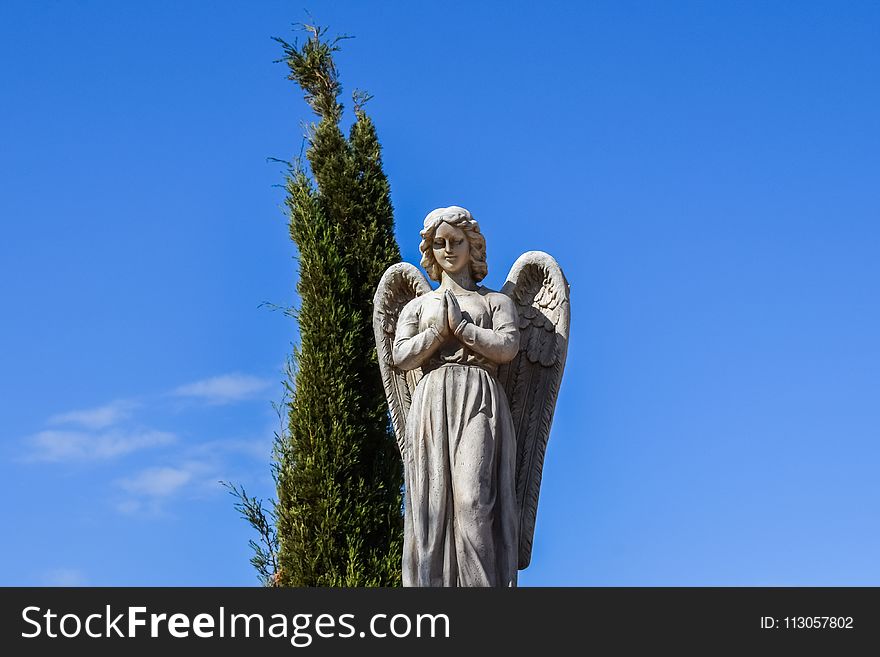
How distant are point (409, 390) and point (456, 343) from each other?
1.91ft

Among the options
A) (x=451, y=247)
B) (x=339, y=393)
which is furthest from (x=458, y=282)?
(x=339, y=393)

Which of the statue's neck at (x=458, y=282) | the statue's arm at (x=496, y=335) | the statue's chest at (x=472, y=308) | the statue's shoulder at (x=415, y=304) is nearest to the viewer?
the statue's arm at (x=496, y=335)

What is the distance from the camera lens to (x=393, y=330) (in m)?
7.92

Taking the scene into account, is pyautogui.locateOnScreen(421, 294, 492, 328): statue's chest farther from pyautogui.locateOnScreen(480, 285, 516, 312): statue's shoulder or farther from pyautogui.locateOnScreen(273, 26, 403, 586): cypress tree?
pyautogui.locateOnScreen(273, 26, 403, 586): cypress tree

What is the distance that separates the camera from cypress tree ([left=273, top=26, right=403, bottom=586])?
11.4 metres

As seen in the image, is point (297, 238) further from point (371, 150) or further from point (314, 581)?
point (314, 581)

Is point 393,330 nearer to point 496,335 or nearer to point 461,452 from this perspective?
point 496,335

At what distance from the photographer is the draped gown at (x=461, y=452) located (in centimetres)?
716

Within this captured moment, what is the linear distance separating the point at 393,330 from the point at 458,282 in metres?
0.57

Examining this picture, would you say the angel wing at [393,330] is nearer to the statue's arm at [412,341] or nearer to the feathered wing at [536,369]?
the statue's arm at [412,341]

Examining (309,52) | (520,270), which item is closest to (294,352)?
(309,52)

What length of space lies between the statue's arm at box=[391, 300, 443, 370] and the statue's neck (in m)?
0.25

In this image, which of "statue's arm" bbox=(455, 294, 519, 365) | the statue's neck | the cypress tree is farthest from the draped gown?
the cypress tree

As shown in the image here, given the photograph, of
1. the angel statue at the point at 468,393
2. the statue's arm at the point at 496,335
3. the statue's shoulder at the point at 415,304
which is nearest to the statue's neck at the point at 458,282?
the angel statue at the point at 468,393
